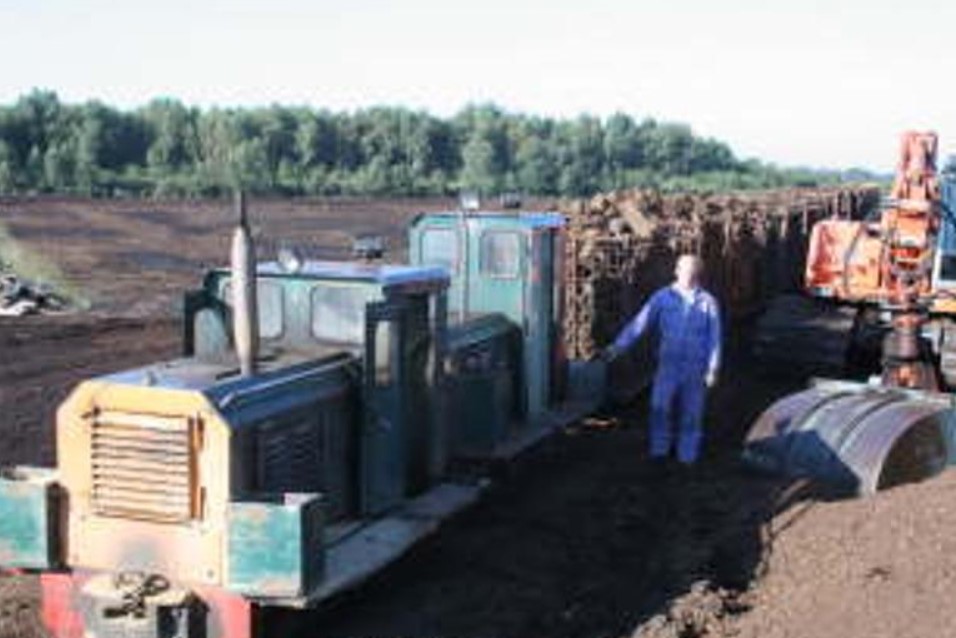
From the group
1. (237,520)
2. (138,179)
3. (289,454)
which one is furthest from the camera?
(138,179)

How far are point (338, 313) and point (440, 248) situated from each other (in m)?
3.53

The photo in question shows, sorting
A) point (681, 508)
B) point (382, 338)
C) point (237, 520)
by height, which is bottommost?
point (681, 508)

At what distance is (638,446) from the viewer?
13.0m

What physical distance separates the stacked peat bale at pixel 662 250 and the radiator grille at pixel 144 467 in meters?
8.15

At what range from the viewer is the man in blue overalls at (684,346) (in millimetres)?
11805

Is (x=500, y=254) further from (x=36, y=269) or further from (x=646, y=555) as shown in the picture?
(x=36, y=269)

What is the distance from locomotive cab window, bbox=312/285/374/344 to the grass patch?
16765mm

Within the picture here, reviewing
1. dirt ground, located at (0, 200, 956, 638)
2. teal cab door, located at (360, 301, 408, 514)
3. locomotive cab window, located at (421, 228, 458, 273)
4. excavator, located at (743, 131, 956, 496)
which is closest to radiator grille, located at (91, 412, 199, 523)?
dirt ground, located at (0, 200, 956, 638)

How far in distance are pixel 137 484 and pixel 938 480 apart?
6362 millimetres

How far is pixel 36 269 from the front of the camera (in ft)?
100

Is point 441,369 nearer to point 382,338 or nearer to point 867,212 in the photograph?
point 382,338

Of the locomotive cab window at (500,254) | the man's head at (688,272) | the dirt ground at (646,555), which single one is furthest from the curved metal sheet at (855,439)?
the locomotive cab window at (500,254)

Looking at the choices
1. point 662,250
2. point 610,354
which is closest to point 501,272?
point 610,354

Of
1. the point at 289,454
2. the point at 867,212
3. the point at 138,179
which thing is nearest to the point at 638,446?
the point at 289,454
